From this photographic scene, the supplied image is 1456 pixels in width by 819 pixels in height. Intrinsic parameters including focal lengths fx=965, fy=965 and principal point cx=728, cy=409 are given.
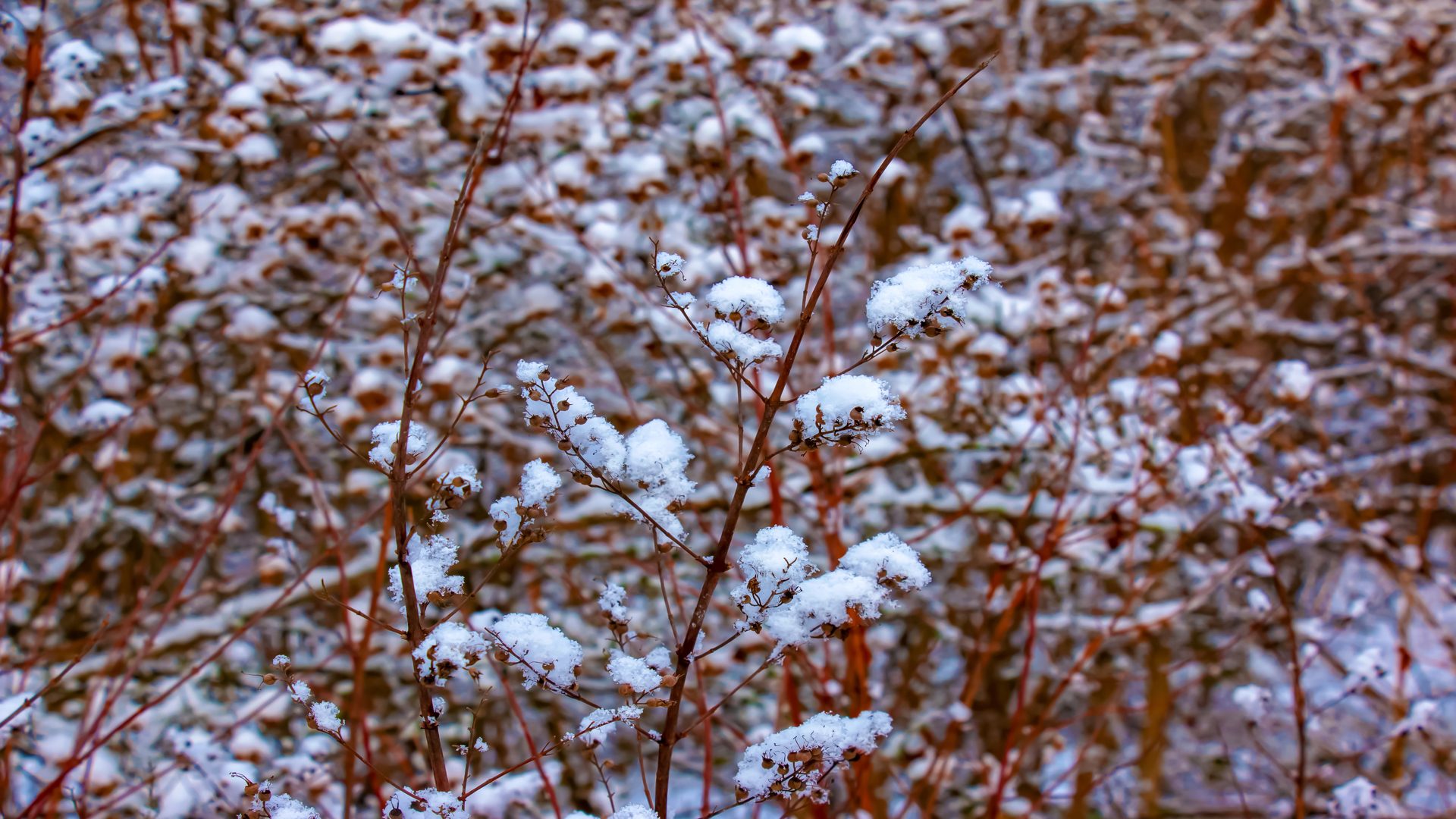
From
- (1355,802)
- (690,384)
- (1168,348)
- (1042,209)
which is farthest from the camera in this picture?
(690,384)

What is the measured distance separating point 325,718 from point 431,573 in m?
0.16

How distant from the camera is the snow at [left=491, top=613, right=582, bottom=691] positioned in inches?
33.7

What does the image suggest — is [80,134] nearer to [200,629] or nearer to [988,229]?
[200,629]

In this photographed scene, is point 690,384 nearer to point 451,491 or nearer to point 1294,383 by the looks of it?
point 1294,383

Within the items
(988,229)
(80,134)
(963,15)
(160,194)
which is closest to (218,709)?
(160,194)

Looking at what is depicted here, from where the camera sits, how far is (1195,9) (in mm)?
6148

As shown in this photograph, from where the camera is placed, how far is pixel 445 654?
815 millimetres

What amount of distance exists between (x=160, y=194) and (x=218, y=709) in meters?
1.60

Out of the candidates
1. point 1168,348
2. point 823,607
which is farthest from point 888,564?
point 1168,348

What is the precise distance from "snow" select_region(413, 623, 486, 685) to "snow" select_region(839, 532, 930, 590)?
1.09ft

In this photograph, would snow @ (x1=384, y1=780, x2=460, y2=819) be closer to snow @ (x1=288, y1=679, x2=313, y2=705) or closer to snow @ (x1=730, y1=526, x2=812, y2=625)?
snow @ (x1=288, y1=679, x2=313, y2=705)

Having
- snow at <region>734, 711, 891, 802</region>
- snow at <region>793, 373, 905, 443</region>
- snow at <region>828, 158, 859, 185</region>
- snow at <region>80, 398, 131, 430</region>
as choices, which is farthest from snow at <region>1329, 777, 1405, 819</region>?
snow at <region>80, 398, 131, 430</region>

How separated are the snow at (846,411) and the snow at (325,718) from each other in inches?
19.9

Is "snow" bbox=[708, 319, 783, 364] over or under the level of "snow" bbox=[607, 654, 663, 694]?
over
